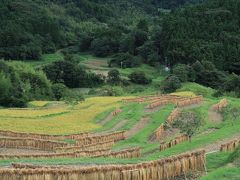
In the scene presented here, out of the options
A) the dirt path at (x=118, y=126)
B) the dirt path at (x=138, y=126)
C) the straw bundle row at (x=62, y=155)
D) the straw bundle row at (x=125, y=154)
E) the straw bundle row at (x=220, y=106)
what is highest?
the straw bundle row at (x=125, y=154)

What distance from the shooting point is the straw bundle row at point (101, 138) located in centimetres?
4638

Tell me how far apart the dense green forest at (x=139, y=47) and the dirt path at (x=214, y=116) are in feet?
94.4

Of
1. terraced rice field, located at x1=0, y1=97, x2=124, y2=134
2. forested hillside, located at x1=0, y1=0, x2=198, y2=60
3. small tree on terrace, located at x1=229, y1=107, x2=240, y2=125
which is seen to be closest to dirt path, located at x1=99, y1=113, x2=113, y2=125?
terraced rice field, located at x1=0, y1=97, x2=124, y2=134

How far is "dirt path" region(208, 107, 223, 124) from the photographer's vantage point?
5829 centimetres

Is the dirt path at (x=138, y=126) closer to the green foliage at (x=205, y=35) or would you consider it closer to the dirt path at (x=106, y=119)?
the dirt path at (x=106, y=119)

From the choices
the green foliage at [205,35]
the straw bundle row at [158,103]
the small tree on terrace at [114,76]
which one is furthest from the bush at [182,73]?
the straw bundle row at [158,103]

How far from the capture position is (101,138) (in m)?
47.3

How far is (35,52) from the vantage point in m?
158

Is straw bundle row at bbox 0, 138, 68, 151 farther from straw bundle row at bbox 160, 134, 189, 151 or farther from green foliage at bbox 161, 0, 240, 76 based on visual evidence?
green foliage at bbox 161, 0, 240, 76

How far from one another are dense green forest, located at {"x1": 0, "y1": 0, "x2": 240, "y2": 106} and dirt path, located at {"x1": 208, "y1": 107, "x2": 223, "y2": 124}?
94.4ft

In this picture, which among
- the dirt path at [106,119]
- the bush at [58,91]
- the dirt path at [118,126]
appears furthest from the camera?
the bush at [58,91]

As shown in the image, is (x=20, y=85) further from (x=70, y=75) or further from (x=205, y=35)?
(x=205, y=35)

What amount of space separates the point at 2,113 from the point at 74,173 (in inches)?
1797

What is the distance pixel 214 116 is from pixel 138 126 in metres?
10.5
